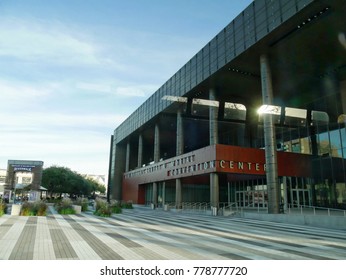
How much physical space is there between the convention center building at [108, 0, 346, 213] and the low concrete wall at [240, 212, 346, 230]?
198 cm

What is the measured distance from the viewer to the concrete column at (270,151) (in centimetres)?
2683

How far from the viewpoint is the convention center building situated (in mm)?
26281

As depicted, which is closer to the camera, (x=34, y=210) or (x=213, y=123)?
(x=34, y=210)

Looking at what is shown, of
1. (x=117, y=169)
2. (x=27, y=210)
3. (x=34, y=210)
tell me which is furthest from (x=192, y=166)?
(x=117, y=169)

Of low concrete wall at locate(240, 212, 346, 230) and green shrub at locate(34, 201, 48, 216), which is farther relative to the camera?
green shrub at locate(34, 201, 48, 216)

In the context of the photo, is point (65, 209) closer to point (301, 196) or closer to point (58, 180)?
point (301, 196)

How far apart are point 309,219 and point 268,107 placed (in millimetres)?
11933

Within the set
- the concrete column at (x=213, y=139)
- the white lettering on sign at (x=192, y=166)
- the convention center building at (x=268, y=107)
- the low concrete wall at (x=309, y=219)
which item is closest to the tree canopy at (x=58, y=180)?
the white lettering on sign at (x=192, y=166)

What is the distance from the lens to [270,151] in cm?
2783

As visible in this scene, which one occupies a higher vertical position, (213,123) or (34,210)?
(213,123)

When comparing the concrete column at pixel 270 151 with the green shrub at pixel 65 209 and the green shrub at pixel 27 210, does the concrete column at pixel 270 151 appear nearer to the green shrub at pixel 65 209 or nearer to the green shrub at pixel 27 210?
the green shrub at pixel 65 209

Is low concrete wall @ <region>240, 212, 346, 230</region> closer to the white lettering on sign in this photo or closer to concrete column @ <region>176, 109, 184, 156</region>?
the white lettering on sign

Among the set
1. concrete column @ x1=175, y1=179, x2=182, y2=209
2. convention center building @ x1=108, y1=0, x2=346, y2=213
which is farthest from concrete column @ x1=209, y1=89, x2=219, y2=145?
concrete column @ x1=175, y1=179, x2=182, y2=209
